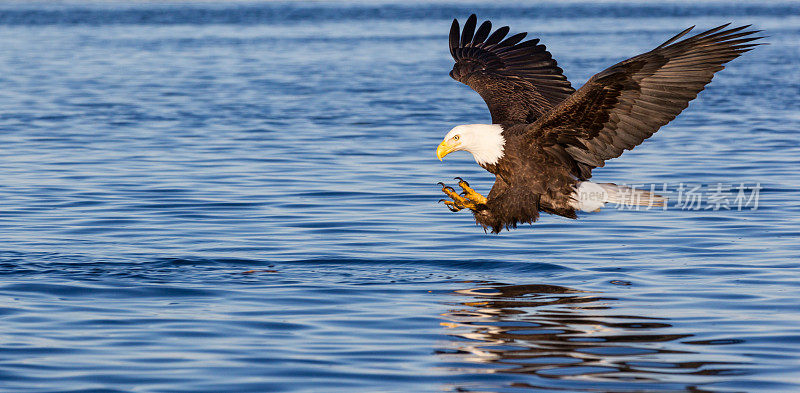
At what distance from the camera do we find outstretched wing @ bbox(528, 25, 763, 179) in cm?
664

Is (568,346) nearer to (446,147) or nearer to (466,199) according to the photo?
(446,147)

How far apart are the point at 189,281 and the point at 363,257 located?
1311mm

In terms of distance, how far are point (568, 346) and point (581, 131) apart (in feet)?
5.72

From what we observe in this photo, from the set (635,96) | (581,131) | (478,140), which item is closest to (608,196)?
(581,131)

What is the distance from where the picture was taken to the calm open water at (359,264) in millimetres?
5539

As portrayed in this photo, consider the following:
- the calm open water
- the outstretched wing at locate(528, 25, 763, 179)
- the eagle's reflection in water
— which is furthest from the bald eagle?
the eagle's reflection in water

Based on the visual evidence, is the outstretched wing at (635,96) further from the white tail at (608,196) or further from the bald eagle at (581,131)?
the white tail at (608,196)

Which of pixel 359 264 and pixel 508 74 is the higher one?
pixel 508 74

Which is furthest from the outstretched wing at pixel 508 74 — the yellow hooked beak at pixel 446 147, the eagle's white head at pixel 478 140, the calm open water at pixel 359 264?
the calm open water at pixel 359 264

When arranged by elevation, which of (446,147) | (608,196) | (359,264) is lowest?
(359,264)

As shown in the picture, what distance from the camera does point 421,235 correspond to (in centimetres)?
912

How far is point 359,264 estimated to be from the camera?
26.4 feet

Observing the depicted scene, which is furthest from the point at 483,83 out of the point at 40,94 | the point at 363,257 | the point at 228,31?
the point at 228,31

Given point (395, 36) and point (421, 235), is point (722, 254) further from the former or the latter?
point (395, 36)
